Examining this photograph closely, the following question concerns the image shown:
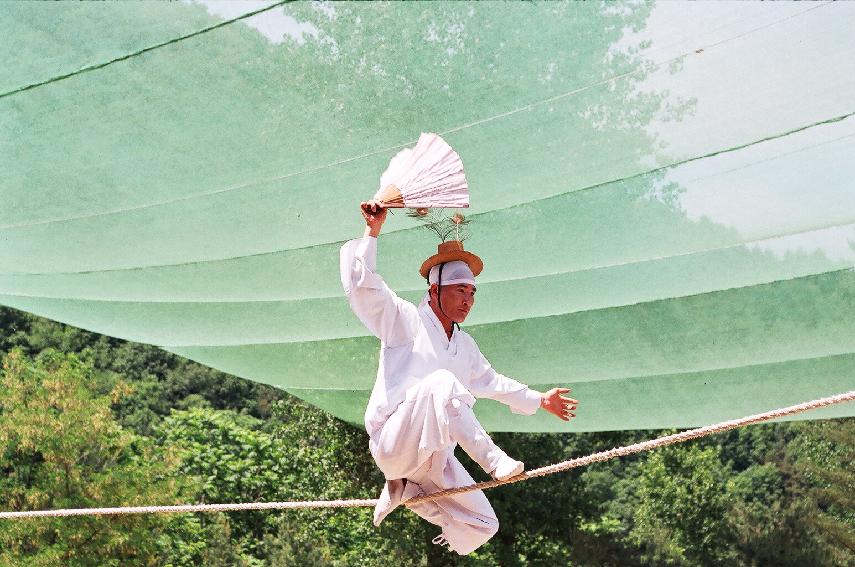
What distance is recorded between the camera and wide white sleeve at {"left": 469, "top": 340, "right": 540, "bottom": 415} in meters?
3.43

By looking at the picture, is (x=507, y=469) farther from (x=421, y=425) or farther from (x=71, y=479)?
(x=71, y=479)

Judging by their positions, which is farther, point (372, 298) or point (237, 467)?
point (237, 467)

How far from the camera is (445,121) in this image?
4.21 meters

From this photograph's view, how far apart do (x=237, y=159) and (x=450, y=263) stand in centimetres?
130

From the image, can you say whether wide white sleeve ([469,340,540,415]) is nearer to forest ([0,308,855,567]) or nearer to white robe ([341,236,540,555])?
white robe ([341,236,540,555])

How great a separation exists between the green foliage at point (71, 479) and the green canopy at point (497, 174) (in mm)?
5868

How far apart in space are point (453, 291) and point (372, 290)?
280 mm

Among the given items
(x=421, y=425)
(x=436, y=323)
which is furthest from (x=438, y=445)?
(x=436, y=323)

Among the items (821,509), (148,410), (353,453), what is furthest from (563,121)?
(148,410)

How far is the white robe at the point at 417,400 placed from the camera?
119 inches

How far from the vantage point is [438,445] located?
9.88 ft

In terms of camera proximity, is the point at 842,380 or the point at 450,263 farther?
the point at 842,380

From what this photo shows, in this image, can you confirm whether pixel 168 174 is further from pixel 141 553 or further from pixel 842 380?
pixel 141 553

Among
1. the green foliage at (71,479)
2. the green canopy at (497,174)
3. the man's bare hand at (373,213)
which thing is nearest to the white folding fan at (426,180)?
the man's bare hand at (373,213)
